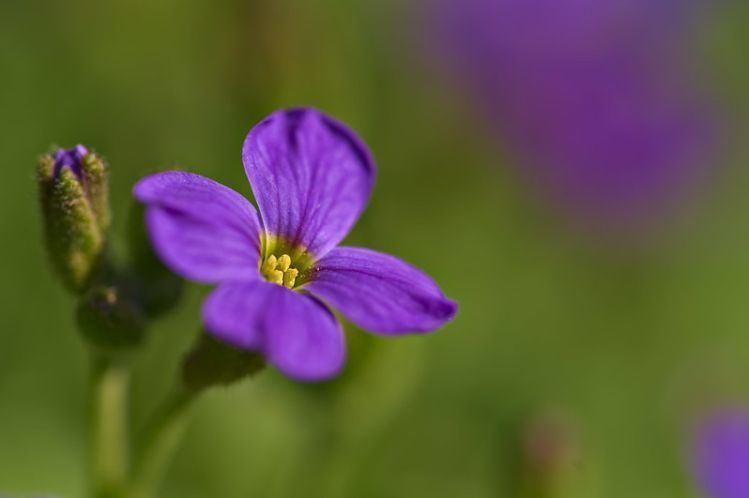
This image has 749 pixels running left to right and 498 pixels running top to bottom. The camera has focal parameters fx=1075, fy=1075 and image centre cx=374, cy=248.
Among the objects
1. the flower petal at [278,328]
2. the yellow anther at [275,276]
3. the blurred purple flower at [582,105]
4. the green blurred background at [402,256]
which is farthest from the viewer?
the blurred purple flower at [582,105]

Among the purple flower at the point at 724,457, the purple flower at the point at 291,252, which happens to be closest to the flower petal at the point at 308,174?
the purple flower at the point at 291,252

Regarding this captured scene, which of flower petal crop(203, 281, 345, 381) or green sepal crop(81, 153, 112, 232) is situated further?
green sepal crop(81, 153, 112, 232)

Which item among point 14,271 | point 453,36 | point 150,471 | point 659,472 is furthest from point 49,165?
point 453,36

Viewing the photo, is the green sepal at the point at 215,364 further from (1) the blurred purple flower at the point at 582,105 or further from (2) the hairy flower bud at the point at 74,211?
(1) the blurred purple flower at the point at 582,105

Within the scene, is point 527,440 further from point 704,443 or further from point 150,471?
point 150,471

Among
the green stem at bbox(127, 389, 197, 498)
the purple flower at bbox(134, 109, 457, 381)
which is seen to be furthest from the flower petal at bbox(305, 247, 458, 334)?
the green stem at bbox(127, 389, 197, 498)

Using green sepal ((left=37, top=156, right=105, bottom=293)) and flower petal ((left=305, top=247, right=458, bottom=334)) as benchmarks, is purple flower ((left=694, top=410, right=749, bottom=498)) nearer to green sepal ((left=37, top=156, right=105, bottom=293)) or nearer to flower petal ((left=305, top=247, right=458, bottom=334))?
flower petal ((left=305, top=247, right=458, bottom=334))
